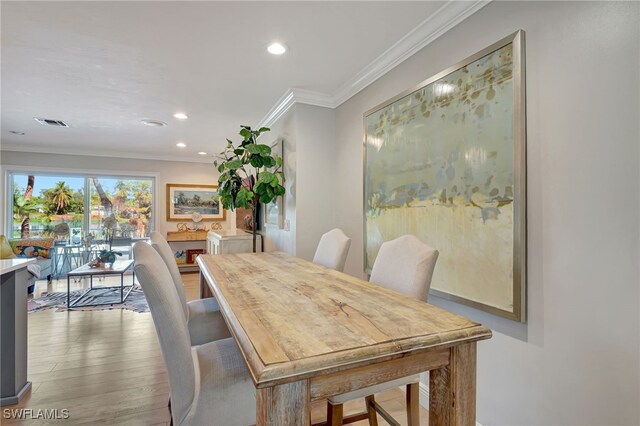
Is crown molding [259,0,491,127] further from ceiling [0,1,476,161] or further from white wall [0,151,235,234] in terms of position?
white wall [0,151,235,234]

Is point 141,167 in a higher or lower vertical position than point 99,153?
lower

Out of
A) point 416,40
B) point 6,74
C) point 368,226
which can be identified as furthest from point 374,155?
point 6,74

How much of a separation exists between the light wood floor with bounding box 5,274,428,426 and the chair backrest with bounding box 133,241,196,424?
3.51 ft

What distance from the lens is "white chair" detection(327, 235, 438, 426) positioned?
1207 millimetres

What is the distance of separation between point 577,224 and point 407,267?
0.69 metres

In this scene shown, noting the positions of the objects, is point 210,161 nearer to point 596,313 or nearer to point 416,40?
point 416,40

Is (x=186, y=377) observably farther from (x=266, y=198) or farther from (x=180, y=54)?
(x=266, y=198)

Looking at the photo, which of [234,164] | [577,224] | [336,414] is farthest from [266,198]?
[577,224]

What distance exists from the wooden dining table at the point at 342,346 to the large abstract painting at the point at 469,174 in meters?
0.62

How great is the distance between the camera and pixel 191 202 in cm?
659

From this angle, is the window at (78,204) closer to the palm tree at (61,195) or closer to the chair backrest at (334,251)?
the palm tree at (61,195)

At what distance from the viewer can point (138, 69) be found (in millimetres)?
2529

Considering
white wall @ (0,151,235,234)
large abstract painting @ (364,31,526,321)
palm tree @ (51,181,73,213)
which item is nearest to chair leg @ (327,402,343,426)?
large abstract painting @ (364,31,526,321)

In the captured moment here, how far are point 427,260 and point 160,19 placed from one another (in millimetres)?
2041
